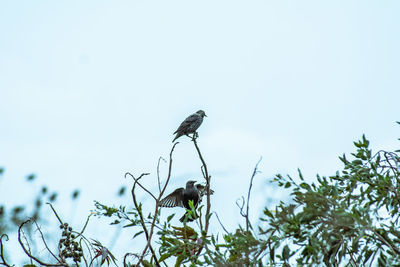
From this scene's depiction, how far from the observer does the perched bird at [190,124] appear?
874cm

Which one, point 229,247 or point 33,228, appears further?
point 33,228

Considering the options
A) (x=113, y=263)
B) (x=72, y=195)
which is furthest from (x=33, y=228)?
(x=113, y=263)

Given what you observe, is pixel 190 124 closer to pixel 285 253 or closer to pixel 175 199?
pixel 175 199

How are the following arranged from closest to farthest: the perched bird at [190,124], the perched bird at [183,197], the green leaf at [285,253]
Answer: the green leaf at [285,253] < the perched bird at [183,197] < the perched bird at [190,124]

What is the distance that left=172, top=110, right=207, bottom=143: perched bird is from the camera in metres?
8.74

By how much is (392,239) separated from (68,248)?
2.20 metres

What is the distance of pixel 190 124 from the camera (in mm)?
8945

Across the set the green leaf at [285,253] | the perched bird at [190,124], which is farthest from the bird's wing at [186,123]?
the green leaf at [285,253]

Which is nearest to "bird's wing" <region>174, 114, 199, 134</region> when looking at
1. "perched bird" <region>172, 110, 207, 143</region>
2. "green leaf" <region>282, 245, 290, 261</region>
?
"perched bird" <region>172, 110, 207, 143</region>

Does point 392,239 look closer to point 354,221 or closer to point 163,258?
point 354,221

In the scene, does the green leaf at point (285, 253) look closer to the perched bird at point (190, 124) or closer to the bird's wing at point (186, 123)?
the perched bird at point (190, 124)

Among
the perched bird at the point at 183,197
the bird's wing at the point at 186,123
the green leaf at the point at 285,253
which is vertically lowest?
the green leaf at the point at 285,253

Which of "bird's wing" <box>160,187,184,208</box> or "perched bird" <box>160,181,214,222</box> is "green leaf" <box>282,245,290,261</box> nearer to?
"perched bird" <box>160,181,214,222</box>

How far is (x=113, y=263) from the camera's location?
4.39 meters
